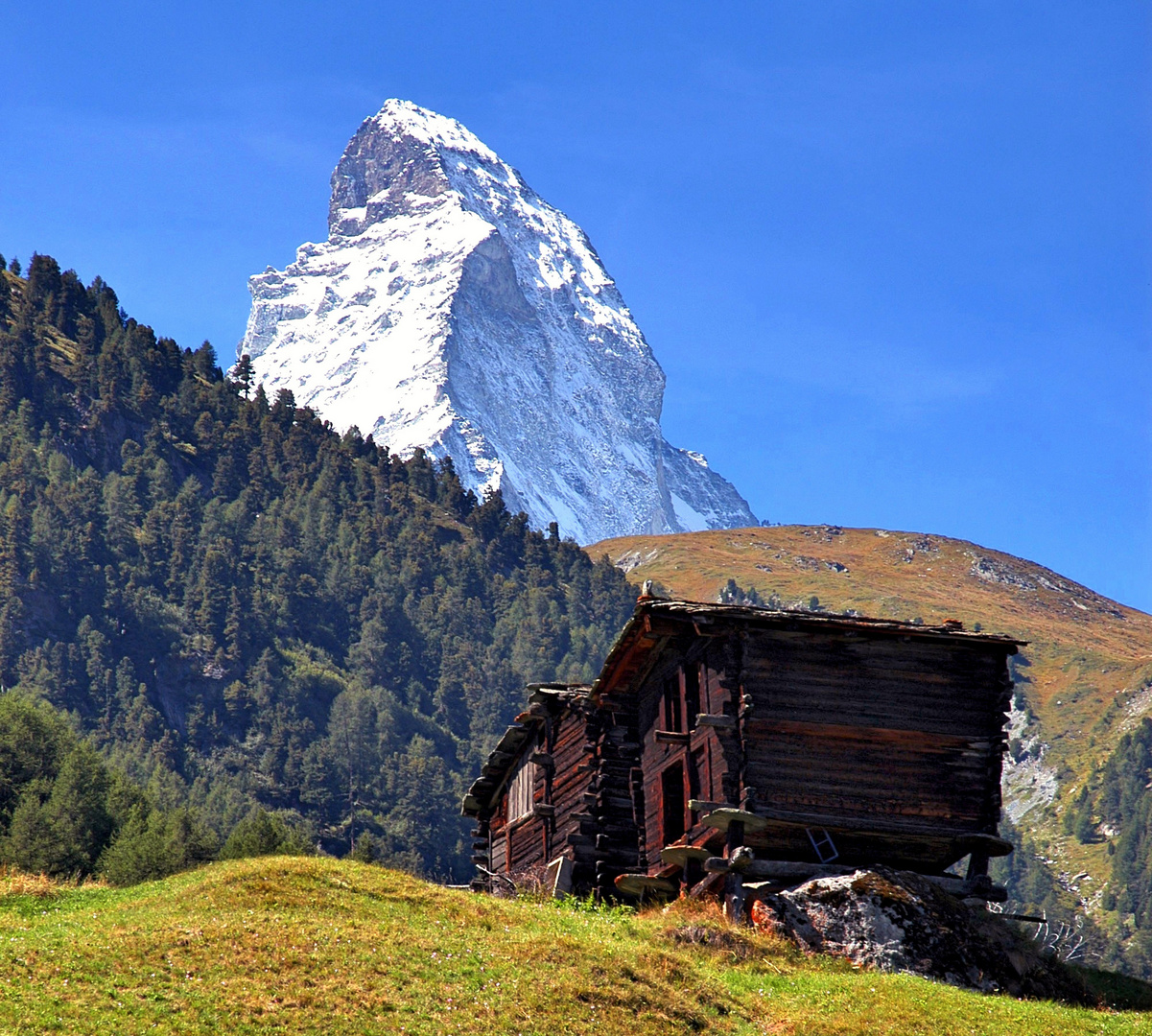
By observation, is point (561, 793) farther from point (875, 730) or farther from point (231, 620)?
point (231, 620)

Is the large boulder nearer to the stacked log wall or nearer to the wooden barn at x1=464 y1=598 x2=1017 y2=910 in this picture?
the wooden barn at x1=464 y1=598 x2=1017 y2=910

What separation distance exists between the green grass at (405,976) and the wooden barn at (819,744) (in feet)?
10.9

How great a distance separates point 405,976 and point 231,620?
15688 cm

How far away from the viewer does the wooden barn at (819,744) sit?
97.1ft

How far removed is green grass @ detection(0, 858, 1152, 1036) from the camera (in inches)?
790

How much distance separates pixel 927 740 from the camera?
30.6 meters

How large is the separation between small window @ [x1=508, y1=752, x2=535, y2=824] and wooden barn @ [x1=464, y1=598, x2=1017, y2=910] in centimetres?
815

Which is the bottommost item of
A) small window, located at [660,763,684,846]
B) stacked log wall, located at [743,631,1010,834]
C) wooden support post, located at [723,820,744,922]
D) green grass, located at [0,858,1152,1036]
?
green grass, located at [0,858,1152,1036]

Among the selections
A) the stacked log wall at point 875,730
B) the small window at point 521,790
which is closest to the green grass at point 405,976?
the stacked log wall at point 875,730

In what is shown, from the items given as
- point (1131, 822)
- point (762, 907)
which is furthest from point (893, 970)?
point (1131, 822)

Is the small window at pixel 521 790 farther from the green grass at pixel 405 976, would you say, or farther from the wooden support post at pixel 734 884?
the green grass at pixel 405 976

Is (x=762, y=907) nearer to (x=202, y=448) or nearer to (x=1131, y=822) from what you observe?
(x=1131, y=822)

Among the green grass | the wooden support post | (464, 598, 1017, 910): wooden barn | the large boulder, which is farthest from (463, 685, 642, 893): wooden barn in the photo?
the green grass

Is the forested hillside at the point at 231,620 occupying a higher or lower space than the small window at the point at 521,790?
higher
